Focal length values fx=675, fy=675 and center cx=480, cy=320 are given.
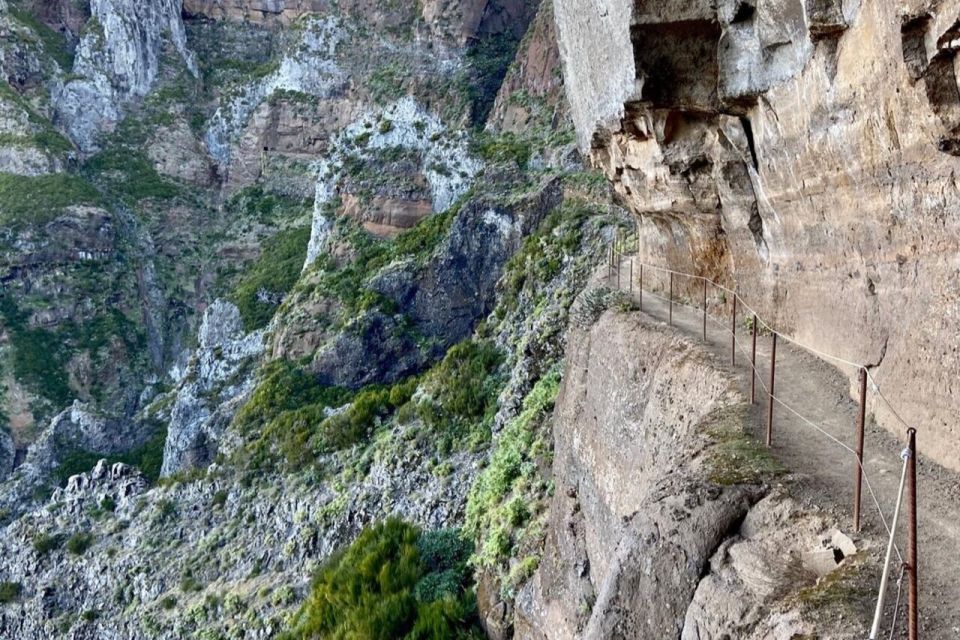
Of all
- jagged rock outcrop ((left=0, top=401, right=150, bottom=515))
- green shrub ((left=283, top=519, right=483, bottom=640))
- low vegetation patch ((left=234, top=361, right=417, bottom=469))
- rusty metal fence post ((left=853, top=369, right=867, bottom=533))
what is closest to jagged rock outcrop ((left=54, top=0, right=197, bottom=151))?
jagged rock outcrop ((left=0, top=401, right=150, bottom=515))

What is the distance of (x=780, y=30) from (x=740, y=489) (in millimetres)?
4206

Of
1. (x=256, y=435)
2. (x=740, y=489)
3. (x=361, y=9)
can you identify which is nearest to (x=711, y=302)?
(x=740, y=489)

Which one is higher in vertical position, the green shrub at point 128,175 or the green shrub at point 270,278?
the green shrub at point 128,175

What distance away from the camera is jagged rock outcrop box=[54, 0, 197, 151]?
69.4 metres

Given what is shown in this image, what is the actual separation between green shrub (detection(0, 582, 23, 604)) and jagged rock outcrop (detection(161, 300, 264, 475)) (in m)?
7.27

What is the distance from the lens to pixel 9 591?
91.4 feet

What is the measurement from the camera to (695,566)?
4.58 metres

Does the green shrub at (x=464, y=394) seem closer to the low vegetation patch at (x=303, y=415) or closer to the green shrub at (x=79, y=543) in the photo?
the low vegetation patch at (x=303, y=415)

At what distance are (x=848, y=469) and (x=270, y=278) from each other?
48.2m

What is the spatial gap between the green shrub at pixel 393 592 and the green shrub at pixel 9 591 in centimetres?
1782

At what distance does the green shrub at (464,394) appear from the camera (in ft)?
66.9

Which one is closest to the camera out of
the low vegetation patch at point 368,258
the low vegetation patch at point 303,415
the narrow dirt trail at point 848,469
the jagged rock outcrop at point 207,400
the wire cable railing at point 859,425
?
the wire cable railing at point 859,425

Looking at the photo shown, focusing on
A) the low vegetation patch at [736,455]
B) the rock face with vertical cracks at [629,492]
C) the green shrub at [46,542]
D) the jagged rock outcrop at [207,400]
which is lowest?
the green shrub at [46,542]

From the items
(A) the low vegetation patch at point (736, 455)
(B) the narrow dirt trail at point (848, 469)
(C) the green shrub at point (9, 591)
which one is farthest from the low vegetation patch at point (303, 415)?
(A) the low vegetation patch at point (736, 455)
